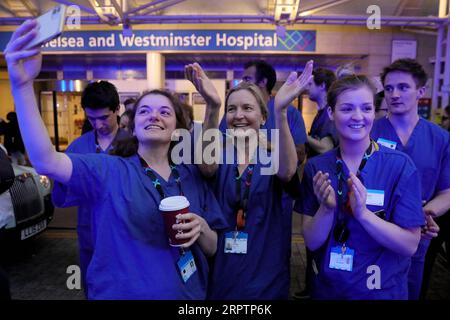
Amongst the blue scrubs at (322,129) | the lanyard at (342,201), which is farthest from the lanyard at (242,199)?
the blue scrubs at (322,129)

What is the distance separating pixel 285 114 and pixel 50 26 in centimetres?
82

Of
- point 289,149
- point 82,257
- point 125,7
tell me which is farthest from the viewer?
point 125,7

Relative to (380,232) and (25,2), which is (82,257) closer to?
(380,232)

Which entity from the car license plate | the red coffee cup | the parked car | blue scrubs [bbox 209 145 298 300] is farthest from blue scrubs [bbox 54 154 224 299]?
the car license plate

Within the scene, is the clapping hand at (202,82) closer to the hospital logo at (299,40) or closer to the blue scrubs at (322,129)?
the blue scrubs at (322,129)

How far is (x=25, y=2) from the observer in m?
5.46

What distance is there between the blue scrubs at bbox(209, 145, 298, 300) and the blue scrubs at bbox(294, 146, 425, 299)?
0.61 ft

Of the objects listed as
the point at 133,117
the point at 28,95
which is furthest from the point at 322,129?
the point at 28,95

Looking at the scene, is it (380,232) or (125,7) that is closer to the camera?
(380,232)

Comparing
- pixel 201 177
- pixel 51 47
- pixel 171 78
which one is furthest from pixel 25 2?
pixel 201 177

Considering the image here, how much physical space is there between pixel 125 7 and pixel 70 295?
15.0 ft

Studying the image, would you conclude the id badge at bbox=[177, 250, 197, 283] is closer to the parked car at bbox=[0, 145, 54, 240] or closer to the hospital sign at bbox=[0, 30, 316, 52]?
Answer: the parked car at bbox=[0, 145, 54, 240]

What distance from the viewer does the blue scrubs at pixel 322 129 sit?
8.13 feet

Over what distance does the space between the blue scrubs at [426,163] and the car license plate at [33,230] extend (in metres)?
3.05
